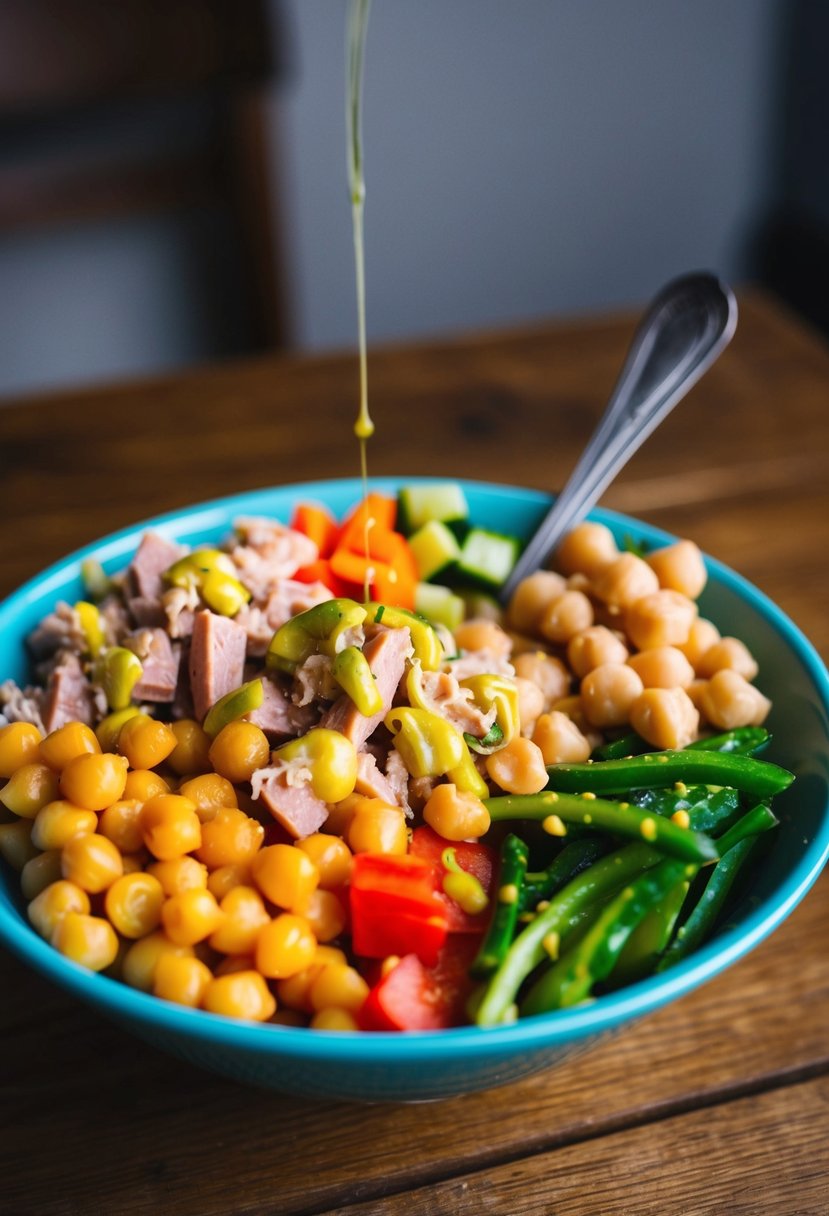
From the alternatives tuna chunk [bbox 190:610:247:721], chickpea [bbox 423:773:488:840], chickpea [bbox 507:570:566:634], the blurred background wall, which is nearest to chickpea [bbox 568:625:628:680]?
chickpea [bbox 507:570:566:634]

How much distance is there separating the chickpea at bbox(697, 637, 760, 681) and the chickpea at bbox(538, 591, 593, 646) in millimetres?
201

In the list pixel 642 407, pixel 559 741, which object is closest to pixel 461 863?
pixel 559 741

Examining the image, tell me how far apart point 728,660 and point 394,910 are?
28.7 inches

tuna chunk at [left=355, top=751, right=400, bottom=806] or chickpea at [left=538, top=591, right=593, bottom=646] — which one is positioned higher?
tuna chunk at [left=355, top=751, right=400, bottom=806]

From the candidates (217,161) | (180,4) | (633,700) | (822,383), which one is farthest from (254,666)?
(217,161)

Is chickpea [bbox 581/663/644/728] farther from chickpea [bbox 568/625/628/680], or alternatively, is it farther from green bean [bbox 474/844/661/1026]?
green bean [bbox 474/844/661/1026]

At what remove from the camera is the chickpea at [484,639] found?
6.07ft

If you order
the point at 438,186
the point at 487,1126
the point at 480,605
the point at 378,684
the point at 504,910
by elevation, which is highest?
the point at 378,684

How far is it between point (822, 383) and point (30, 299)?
3.67 m

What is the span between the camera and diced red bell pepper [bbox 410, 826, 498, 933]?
138cm

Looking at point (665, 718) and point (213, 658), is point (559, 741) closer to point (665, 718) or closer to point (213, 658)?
point (665, 718)

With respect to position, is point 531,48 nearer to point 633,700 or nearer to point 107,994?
point 633,700

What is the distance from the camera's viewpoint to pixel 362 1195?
1364 mm

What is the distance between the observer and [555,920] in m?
1.35
